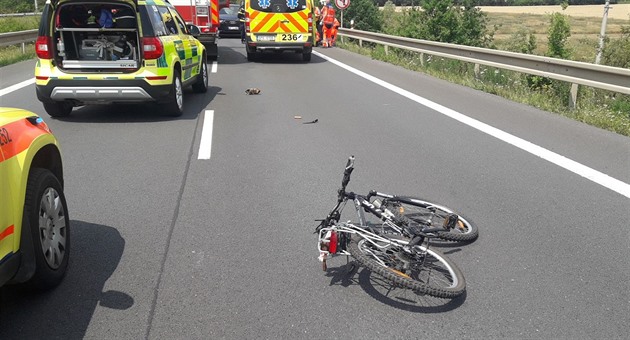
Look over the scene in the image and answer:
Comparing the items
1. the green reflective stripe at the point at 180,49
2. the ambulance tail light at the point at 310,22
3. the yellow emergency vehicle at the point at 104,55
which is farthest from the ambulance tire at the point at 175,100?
the ambulance tail light at the point at 310,22

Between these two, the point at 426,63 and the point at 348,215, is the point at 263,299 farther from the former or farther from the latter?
the point at 426,63

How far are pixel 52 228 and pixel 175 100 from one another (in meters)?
5.96

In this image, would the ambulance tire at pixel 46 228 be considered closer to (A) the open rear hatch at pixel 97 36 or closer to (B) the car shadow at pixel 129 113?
(A) the open rear hatch at pixel 97 36

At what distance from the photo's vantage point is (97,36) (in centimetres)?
960

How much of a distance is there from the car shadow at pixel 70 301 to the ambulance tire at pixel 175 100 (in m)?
5.20

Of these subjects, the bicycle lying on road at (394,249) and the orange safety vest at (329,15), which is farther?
the orange safety vest at (329,15)

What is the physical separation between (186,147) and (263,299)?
14.5 feet

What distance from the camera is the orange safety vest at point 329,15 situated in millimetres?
27125

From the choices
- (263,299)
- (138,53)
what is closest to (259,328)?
(263,299)

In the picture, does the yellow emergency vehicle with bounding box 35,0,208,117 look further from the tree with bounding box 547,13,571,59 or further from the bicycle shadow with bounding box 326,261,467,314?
the tree with bounding box 547,13,571,59

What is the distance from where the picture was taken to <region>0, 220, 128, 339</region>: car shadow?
3439 mm

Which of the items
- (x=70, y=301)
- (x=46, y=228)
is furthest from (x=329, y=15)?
(x=70, y=301)

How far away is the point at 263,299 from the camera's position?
385 centimetres

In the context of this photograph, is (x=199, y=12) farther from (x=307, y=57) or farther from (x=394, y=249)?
(x=394, y=249)
